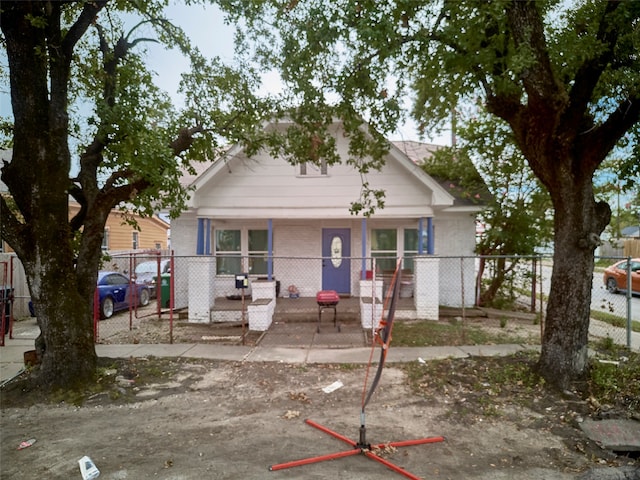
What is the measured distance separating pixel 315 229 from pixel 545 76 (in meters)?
8.50

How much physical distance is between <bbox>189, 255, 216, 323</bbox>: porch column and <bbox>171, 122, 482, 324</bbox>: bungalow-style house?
28 millimetres

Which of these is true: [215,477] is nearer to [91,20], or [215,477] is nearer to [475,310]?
[91,20]

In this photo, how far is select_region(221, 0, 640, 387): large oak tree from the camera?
505cm

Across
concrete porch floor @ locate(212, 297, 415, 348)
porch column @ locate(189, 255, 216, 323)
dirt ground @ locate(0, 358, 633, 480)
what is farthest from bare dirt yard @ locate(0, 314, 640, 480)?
porch column @ locate(189, 255, 216, 323)

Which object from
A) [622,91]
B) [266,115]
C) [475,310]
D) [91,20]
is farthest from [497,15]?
[475,310]

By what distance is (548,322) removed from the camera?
5.68 metres

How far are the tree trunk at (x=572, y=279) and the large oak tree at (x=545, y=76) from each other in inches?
0.6

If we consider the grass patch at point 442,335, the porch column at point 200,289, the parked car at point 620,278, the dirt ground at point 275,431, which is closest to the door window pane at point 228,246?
the porch column at point 200,289

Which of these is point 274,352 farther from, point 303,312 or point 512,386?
point 512,386

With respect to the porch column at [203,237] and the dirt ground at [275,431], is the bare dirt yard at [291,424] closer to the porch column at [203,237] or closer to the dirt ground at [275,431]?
the dirt ground at [275,431]

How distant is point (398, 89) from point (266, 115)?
2589 millimetres

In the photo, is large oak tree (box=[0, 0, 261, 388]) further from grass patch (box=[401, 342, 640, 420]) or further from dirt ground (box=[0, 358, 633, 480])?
grass patch (box=[401, 342, 640, 420])

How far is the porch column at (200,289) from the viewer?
10320mm

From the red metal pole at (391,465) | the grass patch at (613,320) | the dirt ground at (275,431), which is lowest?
the dirt ground at (275,431)
